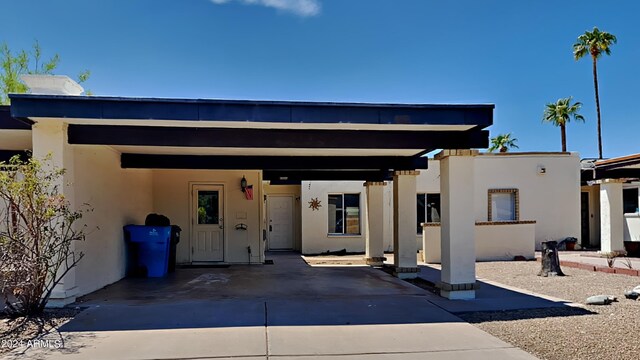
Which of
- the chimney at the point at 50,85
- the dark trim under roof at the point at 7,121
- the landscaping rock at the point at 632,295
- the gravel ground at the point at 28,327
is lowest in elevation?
the landscaping rock at the point at 632,295

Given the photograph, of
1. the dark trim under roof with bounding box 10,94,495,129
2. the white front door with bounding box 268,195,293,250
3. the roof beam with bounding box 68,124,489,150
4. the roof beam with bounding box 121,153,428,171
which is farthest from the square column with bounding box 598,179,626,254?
the white front door with bounding box 268,195,293,250

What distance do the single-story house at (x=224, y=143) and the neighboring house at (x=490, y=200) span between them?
6.64m

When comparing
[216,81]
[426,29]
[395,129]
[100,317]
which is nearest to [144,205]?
[216,81]

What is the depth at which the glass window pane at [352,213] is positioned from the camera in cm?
1808

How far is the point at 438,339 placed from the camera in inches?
226

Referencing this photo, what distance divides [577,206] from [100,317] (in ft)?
56.6

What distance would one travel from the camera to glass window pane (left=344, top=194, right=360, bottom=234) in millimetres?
18078

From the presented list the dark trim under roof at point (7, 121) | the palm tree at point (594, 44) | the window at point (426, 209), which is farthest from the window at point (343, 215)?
the palm tree at point (594, 44)

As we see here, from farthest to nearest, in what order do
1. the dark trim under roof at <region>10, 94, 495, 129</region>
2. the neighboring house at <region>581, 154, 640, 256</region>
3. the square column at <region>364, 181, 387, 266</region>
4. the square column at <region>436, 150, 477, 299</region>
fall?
the neighboring house at <region>581, 154, 640, 256</region>
the square column at <region>364, 181, 387, 266</region>
the square column at <region>436, 150, 477, 299</region>
the dark trim under roof at <region>10, 94, 495, 129</region>

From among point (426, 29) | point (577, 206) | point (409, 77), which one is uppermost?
point (426, 29)

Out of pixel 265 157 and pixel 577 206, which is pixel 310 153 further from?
pixel 577 206

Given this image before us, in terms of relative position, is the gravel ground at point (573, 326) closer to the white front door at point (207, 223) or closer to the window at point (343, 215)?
the white front door at point (207, 223)

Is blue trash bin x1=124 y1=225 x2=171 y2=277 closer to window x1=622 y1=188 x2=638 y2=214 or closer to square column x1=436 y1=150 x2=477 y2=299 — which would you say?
square column x1=436 y1=150 x2=477 y2=299

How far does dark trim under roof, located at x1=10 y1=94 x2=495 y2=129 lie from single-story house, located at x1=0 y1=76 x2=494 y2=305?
0.05 feet
